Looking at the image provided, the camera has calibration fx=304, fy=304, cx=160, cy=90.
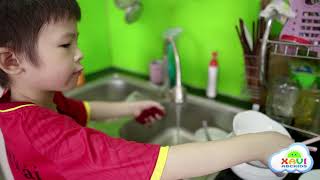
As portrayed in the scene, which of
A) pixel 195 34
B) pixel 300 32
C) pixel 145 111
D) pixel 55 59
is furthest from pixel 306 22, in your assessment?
pixel 55 59

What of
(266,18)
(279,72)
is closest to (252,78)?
(279,72)

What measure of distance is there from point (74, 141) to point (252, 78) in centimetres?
67

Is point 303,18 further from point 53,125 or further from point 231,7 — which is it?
point 53,125

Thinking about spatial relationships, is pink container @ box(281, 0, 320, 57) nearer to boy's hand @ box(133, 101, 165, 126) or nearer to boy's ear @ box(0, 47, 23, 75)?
boy's hand @ box(133, 101, 165, 126)

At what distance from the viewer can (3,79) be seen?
73cm

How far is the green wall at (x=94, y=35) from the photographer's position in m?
1.33

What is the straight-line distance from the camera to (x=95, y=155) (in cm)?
56

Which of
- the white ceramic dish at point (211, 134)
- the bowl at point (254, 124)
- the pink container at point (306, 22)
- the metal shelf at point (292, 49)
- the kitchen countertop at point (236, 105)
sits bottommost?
the white ceramic dish at point (211, 134)

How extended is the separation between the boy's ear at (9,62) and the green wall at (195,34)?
71 centimetres

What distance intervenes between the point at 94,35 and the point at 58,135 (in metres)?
0.89

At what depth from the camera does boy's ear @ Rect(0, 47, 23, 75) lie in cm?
66

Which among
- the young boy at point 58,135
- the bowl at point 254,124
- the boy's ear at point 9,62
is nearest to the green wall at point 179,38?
the bowl at point 254,124

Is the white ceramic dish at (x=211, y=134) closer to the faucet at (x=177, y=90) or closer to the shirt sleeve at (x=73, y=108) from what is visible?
the faucet at (x=177, y=90)
